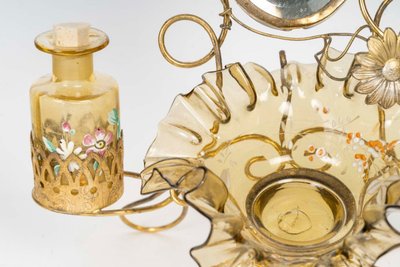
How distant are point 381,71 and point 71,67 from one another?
0.57 metres

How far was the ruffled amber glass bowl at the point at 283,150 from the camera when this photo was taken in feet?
5.34

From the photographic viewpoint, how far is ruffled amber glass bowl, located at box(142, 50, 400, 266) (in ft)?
5.34

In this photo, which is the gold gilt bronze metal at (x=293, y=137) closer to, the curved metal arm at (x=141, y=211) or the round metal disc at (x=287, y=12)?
the round metal disc at (x=287, y=12)

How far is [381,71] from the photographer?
5.76 feet

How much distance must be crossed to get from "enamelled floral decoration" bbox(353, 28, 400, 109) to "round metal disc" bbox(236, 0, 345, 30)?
0.11m

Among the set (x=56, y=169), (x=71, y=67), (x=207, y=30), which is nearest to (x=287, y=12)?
(x=207, y=30)

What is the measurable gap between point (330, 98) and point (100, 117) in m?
0.45

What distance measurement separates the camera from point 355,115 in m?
1.82

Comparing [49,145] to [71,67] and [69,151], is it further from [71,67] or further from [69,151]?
[71,67]

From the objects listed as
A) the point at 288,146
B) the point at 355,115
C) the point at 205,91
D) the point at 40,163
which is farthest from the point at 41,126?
the point at 355,115

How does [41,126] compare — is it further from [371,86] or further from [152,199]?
[371,86]

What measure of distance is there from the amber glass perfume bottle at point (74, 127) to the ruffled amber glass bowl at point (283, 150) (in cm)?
10

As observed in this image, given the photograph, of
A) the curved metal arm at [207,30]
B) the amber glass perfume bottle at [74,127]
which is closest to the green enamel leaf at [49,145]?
the amber glass perfume bottle at [74,127]

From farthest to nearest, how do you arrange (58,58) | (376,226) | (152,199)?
(152,199) → (58,58) → (376,226)
